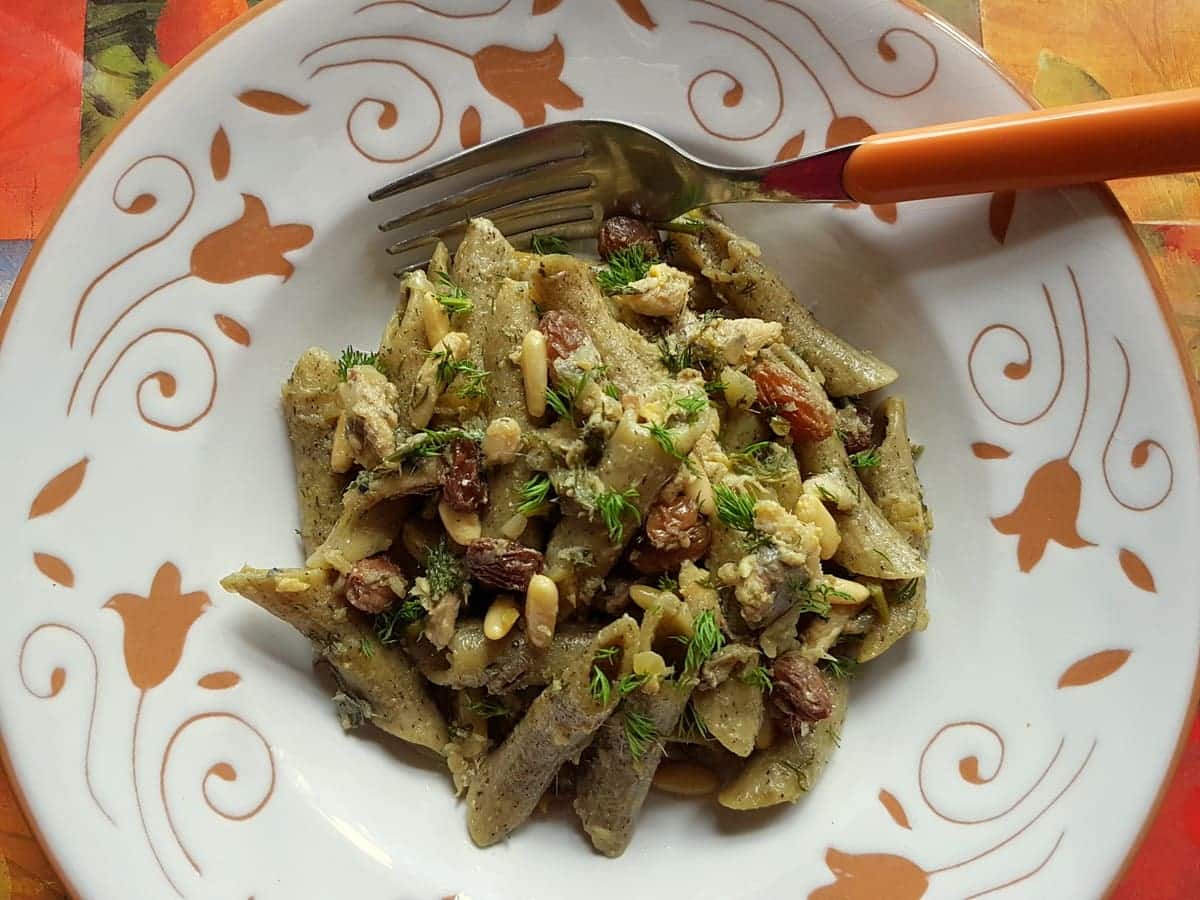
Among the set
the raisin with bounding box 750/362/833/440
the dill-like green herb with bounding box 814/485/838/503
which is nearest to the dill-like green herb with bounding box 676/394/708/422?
the raisin with bounding box 750/362/833/440

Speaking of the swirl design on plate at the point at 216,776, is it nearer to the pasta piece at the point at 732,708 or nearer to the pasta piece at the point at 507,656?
the pasta piece at the point at 507,656

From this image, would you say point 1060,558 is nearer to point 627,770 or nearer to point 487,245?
point 627,770

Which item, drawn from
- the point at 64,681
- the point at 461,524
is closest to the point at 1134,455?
the point at 461,524

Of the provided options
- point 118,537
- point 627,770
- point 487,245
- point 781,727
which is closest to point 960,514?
point 781,727

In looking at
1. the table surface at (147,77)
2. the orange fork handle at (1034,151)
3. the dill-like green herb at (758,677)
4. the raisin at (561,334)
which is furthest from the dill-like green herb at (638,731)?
the table surface at (147,77)

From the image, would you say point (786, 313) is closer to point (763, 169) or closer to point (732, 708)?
point (763, 169)

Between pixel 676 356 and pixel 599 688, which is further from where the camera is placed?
pixel 676 356

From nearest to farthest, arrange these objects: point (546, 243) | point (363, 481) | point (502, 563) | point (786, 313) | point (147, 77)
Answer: point (502, 563)
point (363, 481)
point (786, 313)
point (546, 243)
point (147, 77)
